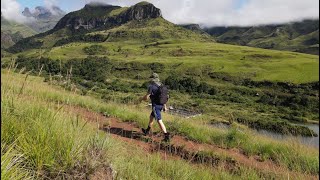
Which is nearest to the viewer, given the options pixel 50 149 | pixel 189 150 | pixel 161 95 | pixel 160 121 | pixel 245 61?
pixel 50 149

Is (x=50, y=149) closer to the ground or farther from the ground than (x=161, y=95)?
farther from the ground

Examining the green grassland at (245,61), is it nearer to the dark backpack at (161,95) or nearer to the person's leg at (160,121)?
the dark backpack at (161,95)

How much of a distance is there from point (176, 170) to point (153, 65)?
483ft

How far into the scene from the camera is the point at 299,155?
980cm

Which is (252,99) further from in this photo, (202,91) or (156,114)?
(156,114)

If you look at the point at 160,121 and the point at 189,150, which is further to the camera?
the point at 160,121

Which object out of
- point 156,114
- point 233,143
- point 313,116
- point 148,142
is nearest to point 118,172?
point 148,142

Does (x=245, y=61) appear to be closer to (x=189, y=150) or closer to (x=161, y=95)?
(x=161, y=95)

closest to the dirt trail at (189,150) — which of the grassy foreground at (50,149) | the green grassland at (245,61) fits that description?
the grassy foreground at (50,149)

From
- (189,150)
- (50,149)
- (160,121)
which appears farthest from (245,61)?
(50,149)

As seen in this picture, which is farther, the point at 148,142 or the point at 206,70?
the point at 206,70

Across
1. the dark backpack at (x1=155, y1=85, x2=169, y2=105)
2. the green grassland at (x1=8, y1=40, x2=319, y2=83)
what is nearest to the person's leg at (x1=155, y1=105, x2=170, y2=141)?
the dark backpack at (x1=155, y1=85, x2=169, y2=105)

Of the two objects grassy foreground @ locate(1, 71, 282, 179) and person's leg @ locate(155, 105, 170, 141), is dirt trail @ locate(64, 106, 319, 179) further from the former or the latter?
grassy foreground @ locate(1, 71, 282, 179)

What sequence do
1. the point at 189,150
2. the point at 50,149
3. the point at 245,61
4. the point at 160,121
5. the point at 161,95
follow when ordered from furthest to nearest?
the point at 245,61 < the point at 161,95 < the point at 160,121 < the point at 189,150 < the point at 50,149
